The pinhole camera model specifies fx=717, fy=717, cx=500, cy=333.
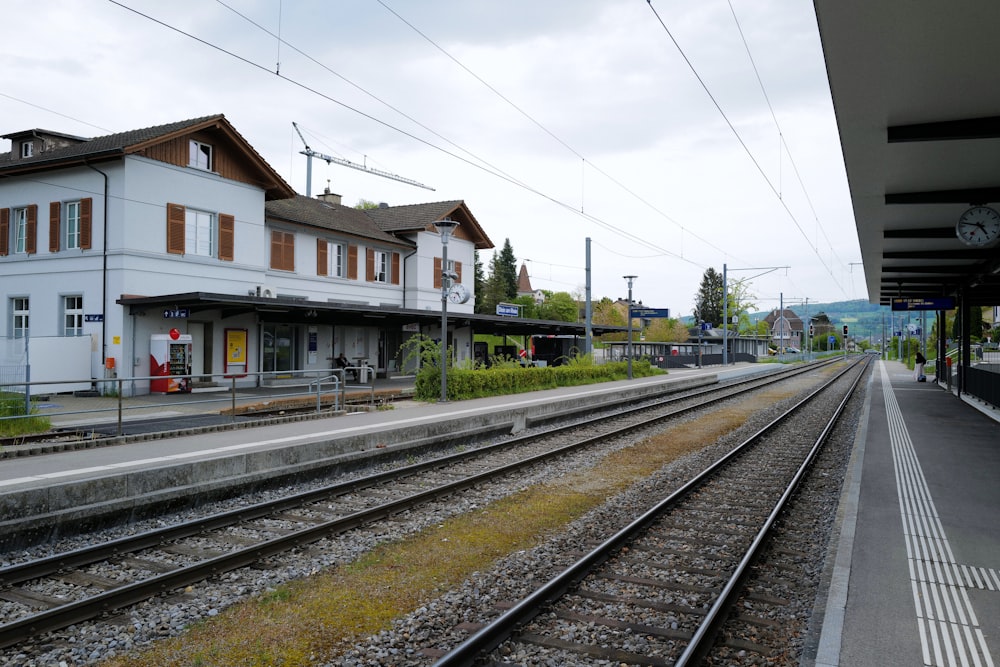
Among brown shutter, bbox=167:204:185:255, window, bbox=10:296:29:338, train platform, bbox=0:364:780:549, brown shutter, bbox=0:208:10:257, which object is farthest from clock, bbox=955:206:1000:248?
brown shutter, bbox=0:208:10:257

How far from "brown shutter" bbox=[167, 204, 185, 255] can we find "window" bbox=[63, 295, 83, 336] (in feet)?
10.8

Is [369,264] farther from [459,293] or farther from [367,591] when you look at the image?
[367,591]

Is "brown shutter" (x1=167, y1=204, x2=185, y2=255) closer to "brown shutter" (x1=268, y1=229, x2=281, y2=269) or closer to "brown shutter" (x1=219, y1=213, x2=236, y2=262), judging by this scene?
"brown shutter" (x1=219, y1=213, x2=236, y2=262)

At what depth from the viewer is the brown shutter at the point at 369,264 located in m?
34.2

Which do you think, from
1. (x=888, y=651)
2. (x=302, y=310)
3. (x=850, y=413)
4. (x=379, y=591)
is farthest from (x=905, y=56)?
(x=302, y=310)

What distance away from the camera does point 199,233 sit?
24.8 m

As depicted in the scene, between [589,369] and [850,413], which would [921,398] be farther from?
[589,369]

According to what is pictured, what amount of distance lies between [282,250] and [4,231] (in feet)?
30.8

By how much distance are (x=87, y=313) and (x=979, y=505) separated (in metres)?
23.7

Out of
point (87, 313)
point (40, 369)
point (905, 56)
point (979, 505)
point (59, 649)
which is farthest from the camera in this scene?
point (87, 313)

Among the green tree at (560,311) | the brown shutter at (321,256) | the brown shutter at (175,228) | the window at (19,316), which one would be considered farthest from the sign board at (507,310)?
the green tree at (560,311)

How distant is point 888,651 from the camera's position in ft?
14.3

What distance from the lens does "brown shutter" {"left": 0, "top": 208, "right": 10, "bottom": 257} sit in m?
24.9

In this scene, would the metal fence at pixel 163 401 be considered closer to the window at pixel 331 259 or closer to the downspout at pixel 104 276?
the downspout at pixel 104 276
